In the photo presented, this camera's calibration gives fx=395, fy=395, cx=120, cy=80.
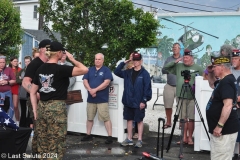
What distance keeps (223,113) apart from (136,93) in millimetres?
Answer: 3172

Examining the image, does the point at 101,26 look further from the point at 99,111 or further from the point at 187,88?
the point at 187,88

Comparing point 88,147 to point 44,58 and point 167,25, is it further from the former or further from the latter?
point 167,25

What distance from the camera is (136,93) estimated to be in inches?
309

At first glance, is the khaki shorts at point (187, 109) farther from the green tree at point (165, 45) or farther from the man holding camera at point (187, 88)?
the green tree at point (165, 45)

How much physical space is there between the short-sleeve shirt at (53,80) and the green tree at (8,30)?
820cm

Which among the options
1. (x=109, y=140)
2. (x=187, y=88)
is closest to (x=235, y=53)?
(x=187, y=88)

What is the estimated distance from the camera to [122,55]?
9.44 m

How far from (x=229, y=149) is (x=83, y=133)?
181 inches

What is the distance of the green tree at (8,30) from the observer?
42.8 feet

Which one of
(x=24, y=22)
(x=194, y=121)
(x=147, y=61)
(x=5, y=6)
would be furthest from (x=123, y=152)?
(x=24, y=22)

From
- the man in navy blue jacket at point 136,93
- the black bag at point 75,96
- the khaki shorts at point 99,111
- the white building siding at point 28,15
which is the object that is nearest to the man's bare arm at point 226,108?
the man in navy blue jacket at point 136,93

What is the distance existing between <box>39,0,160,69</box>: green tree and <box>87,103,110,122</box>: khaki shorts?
1451 millimetres

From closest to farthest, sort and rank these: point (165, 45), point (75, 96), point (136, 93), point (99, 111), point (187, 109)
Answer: point (136, 93), point (187, 109), point (99, 111), point (75, 96), point (165, 45)

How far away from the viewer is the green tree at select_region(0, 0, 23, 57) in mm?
13055
